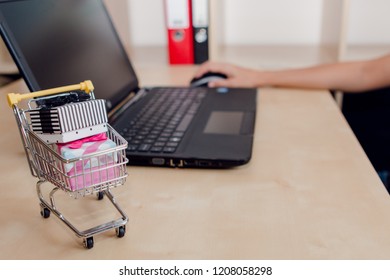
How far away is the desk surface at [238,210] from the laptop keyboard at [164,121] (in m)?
0.06

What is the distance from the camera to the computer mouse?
122 centimetres

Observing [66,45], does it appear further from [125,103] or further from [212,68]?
[212,68]

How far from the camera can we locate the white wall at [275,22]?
5.77 feet

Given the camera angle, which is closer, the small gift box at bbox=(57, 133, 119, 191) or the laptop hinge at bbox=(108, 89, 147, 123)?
the small gift box at bbox=(57, 133, 119, 191)

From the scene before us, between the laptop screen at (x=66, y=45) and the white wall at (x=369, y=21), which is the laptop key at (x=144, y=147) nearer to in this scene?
the laptop screen at (x=66, y=45)

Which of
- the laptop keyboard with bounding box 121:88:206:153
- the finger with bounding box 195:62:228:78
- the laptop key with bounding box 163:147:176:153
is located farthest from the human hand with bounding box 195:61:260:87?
the laptop key with bounding box 163:147:176:153

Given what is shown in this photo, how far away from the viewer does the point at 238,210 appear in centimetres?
65

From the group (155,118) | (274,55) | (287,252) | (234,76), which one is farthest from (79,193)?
(274,55)

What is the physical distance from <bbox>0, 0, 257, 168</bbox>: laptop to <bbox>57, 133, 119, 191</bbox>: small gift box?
0.21 metres

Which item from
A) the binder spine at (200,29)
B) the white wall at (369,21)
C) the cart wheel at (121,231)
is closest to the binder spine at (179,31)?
the binder spine at (200,29)

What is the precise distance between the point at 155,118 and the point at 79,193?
401 millimetres

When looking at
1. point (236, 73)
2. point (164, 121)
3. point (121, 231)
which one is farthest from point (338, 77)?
point (121, 231)

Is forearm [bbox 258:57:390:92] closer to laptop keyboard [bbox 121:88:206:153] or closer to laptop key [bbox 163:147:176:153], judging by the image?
laptop keyboard [bbox 121:88:206:153]

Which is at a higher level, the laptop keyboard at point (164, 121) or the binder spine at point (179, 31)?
the binder spine at point (179, 31)
